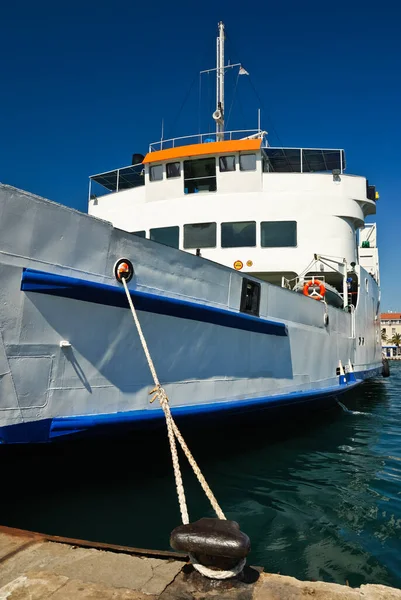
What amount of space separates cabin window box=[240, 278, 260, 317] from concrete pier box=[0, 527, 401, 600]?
3.69 meters

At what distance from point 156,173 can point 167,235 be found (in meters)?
1.65

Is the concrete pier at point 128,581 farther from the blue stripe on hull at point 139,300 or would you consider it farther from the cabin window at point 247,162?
the cabin window at point 247,162

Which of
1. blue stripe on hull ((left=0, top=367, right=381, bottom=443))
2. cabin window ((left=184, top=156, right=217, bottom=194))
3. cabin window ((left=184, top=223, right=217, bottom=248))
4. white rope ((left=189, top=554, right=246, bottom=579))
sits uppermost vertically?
cabin window ((left=184, top=156, right=217, bottom=194))

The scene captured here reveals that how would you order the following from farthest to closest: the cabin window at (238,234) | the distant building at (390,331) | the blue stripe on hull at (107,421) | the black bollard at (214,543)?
the distant building at (390,331) < the cabin window at (238,234) < the blue stripe on hull at (107,421) < the black bollard at (214,543)

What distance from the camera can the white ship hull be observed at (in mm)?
3719

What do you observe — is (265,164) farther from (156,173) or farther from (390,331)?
(390,331)

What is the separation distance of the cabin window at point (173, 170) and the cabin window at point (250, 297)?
177 inches

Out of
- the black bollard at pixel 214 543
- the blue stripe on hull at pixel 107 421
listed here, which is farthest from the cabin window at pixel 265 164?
the black bollard at pixel 214 543

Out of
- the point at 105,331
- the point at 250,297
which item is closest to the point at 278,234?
the point at 250,297

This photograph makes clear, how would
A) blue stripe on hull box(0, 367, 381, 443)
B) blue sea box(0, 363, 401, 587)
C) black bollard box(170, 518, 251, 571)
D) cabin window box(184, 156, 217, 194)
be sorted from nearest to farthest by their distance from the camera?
black bollard box(170, 518, 251, 571) → blue sea box(0, 363, 401, 587) → blue stripe on hull box(0, 367, 381, 443) → cabin window box(184, 156, 217, 194)

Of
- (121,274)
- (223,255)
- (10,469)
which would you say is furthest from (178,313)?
(223,255)

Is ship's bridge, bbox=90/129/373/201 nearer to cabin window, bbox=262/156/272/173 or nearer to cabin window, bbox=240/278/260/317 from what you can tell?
cabin window, bbox=262/156/272/173

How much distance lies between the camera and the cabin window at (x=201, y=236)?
29.1 ft

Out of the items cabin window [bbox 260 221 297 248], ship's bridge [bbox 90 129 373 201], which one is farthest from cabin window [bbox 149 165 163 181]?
cabin window [bbox 260 221 297 248]
